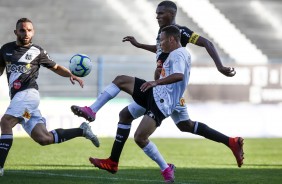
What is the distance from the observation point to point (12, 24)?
24.7 metres

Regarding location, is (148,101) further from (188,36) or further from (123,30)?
(123,30)

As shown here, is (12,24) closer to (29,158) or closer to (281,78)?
(281,78)

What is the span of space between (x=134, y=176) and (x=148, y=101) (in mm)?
1470

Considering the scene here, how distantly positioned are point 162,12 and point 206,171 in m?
2.64

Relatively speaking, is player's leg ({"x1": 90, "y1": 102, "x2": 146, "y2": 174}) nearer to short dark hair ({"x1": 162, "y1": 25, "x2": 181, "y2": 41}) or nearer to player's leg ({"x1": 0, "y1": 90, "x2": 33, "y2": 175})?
short dark hair ({"x1": 162, "y1": 25, "x2": 181, "y2": 41})

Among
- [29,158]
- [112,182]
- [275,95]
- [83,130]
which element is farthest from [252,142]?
[112,182]

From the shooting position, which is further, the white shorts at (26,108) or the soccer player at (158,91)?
the white shorts at (26,108)

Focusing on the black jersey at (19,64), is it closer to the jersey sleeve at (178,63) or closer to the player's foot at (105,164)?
the player's foot at (105,164)

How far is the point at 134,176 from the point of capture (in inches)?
384

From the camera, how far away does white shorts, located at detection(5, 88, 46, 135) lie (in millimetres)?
9250

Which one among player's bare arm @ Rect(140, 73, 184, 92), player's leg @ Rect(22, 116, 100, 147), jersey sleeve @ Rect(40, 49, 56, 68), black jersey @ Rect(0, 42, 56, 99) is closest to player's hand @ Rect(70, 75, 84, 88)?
jersey sleeve @ Rect(40, 49, 56, 68)

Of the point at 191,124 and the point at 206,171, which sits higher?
the point at 191,124

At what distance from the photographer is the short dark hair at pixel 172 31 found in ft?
28.0

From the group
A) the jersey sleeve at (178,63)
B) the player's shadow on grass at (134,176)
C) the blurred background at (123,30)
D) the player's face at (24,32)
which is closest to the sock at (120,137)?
the player's shadow on grass at (134,176)
